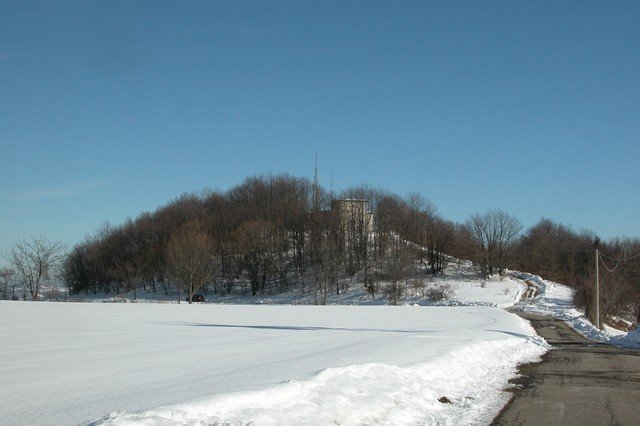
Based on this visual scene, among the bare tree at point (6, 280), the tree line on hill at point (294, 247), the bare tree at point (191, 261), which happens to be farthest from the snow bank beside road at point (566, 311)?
the bare tree at point (6, 280)

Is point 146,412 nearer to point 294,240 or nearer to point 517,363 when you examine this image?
point 517,363

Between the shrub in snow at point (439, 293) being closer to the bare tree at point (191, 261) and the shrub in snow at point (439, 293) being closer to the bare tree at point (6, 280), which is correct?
the bare tree at point (191, 261)

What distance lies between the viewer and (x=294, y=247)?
106875 mm

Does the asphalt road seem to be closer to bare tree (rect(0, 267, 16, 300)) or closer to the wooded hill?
the wooded hill

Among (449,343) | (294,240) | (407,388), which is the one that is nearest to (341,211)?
(294,240)

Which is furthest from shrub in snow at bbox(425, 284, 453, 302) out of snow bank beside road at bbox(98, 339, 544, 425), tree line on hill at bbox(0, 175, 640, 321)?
snow bank beside road at bbox(98, 339, 544, 425)

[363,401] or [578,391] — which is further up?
[363,401]

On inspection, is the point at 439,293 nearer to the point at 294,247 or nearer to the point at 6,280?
the point at 294,247

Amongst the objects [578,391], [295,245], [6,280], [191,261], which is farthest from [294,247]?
[578,391]

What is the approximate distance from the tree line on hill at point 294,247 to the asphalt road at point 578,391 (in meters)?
64.5

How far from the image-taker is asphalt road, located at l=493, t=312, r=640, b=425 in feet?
30.3

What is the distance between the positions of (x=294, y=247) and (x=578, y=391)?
9550 centimetres

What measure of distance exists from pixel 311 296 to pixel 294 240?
770 inches

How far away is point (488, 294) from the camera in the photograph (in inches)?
3110
